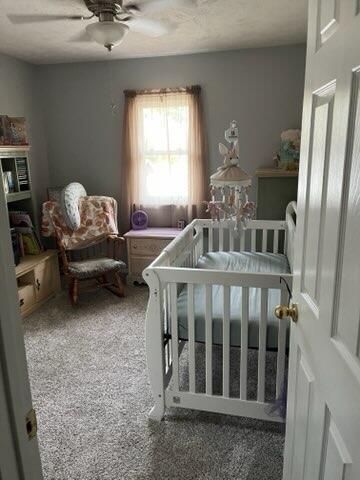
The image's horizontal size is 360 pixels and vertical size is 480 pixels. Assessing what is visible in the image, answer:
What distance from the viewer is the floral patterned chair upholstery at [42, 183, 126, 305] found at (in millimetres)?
3482

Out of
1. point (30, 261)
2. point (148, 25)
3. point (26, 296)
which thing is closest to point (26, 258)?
point (30, 261)

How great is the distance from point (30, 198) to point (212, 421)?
2797 mm

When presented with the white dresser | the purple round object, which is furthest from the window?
the white dresser

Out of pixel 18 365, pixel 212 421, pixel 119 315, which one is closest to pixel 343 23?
pixel 18 365

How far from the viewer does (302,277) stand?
111 centimetres

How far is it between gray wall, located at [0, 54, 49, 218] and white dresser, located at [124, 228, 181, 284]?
119 cm

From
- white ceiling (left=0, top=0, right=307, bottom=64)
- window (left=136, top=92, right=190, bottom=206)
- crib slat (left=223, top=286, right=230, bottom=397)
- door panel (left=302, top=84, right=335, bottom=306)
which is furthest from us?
window (left=136, top=92, right=190, bottom=206)

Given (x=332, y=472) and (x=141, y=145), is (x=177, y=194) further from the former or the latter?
(x=332, y=472)

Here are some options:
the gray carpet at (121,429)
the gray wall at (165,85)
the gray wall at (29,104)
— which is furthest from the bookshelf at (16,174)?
the gray carpet at (121,429)

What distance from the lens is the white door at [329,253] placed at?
69 centimetres

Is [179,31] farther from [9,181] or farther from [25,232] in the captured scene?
[25,232]

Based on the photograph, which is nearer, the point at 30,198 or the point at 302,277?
the point at 302,277

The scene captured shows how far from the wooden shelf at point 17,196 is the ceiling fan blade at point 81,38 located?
1464 millimetres

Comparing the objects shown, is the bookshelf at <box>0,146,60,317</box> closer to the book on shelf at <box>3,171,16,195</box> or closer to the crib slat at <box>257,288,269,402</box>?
the book on shelf at <box>3,171,16,195</box>
